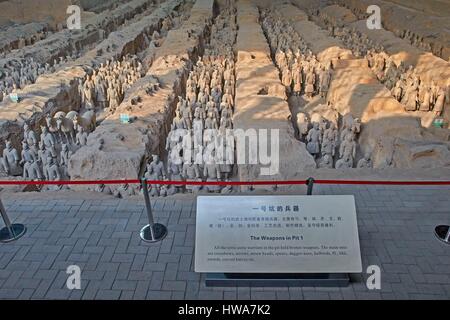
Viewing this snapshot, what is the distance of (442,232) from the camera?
3.67m

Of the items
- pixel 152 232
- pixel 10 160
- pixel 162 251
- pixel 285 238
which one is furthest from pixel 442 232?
pixel 10 160

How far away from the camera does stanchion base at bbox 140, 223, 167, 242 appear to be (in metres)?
3.68

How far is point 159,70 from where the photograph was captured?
10.3m

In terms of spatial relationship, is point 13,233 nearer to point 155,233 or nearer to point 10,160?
point 155,233

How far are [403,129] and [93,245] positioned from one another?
5728mm

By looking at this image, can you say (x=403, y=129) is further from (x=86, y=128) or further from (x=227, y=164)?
(x=86, y=128)

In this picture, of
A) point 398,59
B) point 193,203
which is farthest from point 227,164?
point 398,59

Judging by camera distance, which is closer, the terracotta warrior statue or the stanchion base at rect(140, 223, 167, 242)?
the stanchion base at rect(140, 223, 167, 242)

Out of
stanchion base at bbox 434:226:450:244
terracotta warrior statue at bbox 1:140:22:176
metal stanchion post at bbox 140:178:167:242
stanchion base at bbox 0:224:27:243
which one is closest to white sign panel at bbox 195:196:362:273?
metal stanchion post at bbox 140:178:167:242

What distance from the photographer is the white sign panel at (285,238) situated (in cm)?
293

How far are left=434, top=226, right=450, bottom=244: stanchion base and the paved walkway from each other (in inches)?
2.3

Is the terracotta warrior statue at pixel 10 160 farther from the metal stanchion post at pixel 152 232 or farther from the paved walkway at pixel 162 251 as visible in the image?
the metal stanchion post at pixel 152 232

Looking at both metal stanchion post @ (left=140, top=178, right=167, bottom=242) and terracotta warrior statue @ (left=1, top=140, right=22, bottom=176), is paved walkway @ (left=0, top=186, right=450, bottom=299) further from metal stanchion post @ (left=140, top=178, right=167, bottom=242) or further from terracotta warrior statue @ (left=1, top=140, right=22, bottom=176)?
terracotta warrior statue @ (left=1, top=140, right=22, bottom=176)

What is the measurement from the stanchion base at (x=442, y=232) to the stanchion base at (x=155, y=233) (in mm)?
2643
